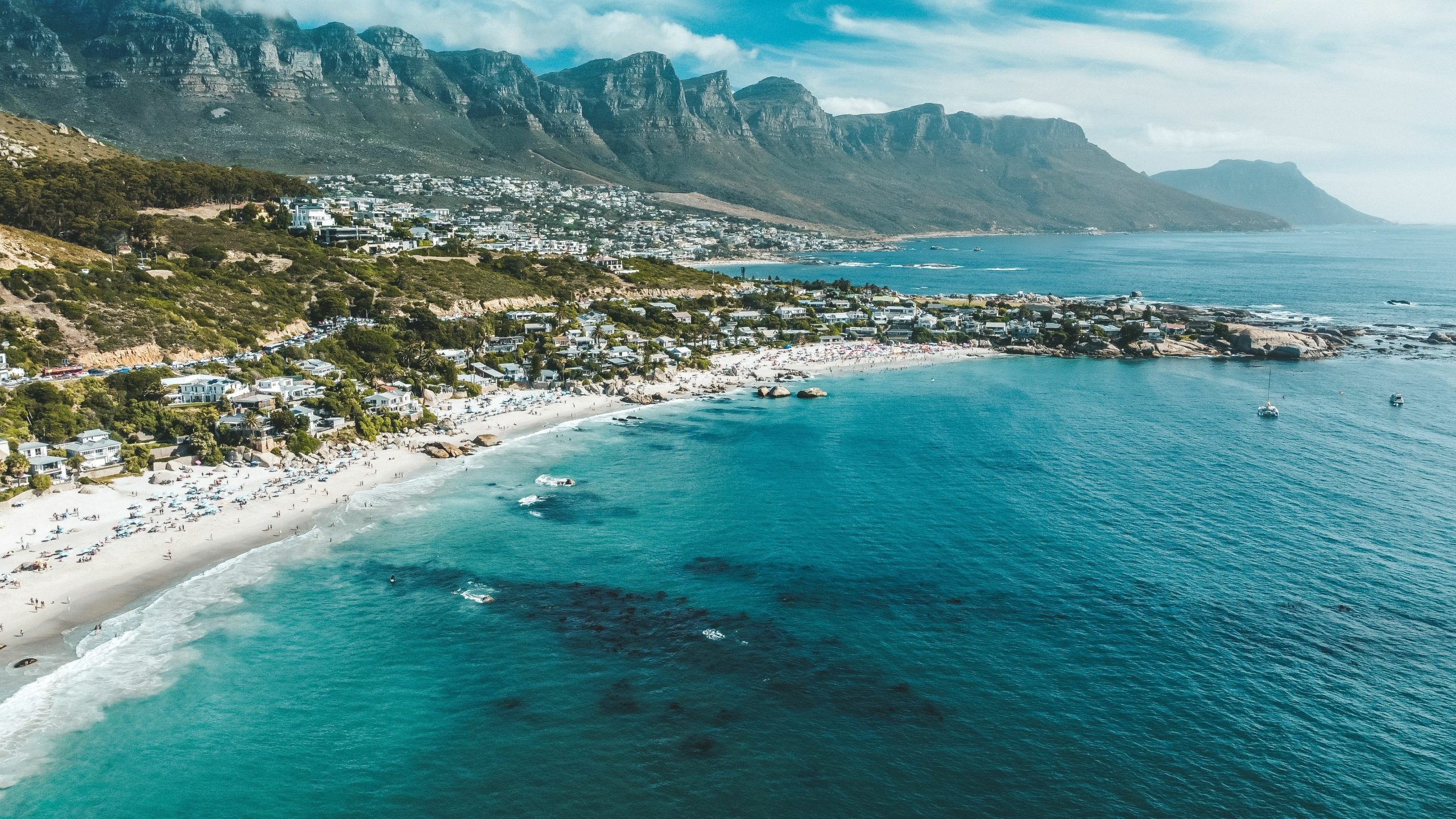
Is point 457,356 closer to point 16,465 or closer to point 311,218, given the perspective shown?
point 16,465

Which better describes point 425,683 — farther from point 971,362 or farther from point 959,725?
point 971,362

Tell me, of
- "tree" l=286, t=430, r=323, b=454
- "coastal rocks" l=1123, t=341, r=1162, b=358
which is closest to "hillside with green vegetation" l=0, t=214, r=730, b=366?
"tree" l=286, t=430, r=323, b=454

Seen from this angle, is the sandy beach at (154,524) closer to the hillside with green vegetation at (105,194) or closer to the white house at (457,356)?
the white house at (457,356)

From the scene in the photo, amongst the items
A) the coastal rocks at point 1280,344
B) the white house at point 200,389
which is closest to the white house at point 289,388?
the white house at point 200,389

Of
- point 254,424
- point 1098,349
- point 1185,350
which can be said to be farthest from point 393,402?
point 1185,350

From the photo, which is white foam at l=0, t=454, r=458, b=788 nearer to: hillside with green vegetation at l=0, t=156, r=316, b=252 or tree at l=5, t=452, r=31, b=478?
tree at l=5, t=452, r=31, b=478

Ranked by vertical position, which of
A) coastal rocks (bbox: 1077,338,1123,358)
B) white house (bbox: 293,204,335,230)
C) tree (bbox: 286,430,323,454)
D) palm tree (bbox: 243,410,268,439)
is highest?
white house (bbox: 293,204,335,230)
